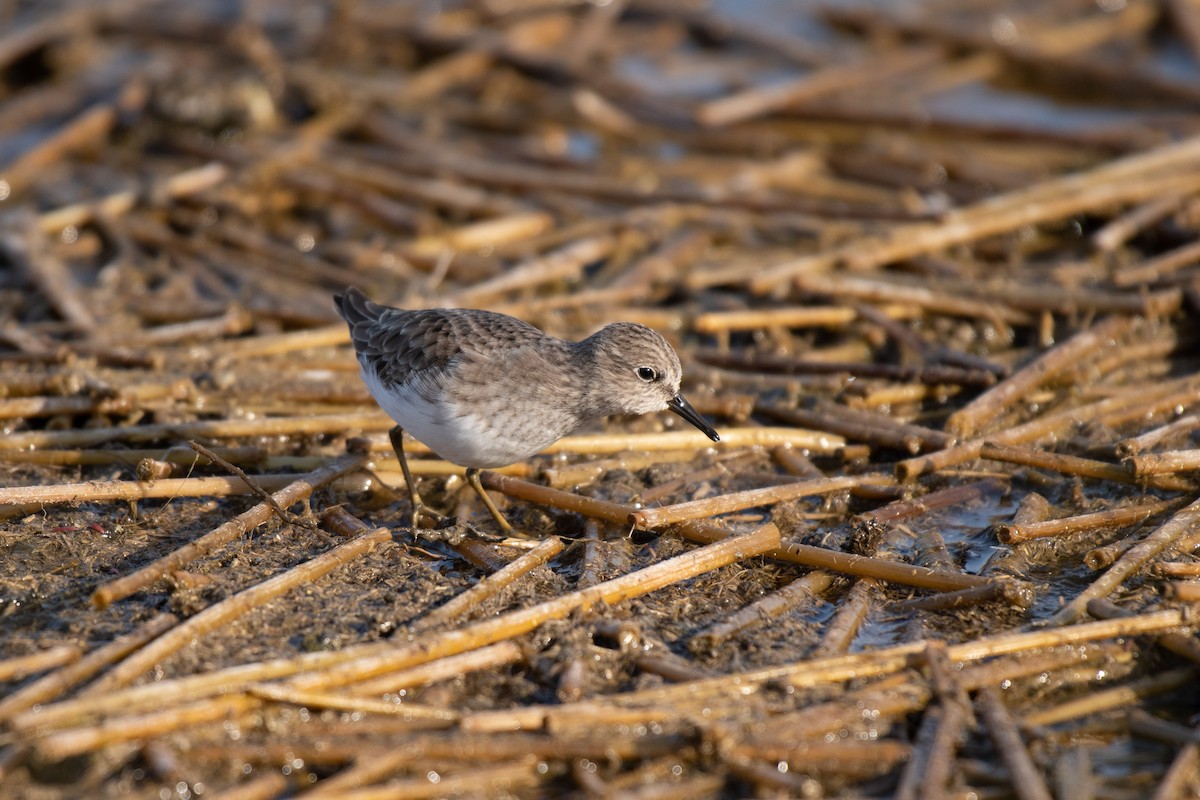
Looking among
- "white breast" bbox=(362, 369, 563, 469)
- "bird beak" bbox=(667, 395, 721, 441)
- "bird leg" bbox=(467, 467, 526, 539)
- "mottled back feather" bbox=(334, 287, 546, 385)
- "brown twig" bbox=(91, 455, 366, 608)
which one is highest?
"mottled back feather" bbox=(334, 287, 546, 385)

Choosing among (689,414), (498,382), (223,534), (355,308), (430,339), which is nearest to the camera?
(223,534)

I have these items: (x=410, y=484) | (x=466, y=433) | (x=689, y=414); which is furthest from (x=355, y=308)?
(x=689, y=414)

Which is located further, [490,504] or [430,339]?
[490,504]

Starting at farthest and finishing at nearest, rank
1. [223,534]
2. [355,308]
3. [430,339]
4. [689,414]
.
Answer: [355,308]
[689,414]
[430,339]
[223,534]

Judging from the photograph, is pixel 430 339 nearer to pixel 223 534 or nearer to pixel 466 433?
pixel 466 433

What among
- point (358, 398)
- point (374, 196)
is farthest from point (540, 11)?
point (358, 398)

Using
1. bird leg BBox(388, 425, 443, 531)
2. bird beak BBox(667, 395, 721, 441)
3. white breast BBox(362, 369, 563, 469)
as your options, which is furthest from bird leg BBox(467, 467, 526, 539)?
bird beak BBox(667, 395, 721, 441)

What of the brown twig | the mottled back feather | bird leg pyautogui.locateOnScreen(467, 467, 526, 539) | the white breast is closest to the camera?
the brown twig

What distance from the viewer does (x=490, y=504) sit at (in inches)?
262

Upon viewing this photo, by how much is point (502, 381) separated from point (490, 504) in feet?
2.50

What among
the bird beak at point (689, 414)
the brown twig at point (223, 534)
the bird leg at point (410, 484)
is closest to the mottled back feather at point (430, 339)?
the bird leg at point (410, 484)

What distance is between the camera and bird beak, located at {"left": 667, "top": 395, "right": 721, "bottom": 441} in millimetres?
6602

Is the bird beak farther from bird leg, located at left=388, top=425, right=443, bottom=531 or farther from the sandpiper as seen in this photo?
bird leg, located at left=388, top=425, right=443, bottom=531

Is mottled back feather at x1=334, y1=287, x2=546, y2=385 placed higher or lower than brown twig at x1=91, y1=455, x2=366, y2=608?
higher
